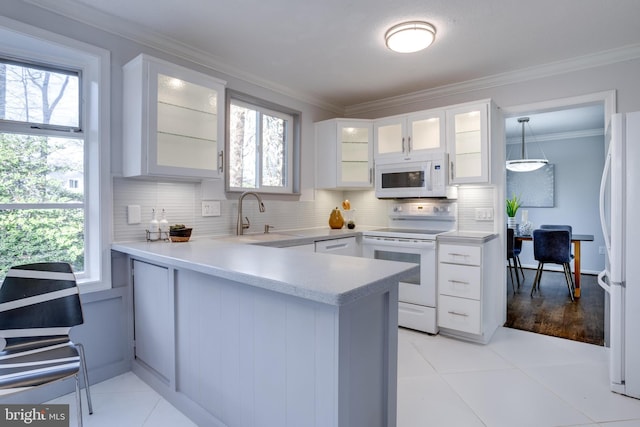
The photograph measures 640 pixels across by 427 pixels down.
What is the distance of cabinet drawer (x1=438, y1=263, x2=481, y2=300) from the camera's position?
280cm

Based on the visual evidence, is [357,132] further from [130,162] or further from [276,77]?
[130,162]

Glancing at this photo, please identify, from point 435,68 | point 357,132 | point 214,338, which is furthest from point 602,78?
point 214,338

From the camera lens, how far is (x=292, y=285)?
1.09 metres

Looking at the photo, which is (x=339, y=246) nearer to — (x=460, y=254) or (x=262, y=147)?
(x=460, y=254)

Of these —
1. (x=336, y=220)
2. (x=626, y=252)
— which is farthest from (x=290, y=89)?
(x=626, y=252)

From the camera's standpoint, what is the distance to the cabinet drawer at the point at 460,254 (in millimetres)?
2801

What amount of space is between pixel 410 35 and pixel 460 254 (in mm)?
1769

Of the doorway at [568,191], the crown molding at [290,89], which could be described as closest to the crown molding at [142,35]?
the crown molding at [290,89]

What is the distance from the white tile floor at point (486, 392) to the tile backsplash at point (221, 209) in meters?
1.04

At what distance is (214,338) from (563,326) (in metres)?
3.30

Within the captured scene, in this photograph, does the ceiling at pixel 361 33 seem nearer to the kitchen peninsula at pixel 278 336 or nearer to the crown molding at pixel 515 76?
the crown molding at pixel 515 76

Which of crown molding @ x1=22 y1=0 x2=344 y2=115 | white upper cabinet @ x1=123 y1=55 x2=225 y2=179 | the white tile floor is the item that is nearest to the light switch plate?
white upper cabinet @ x1=123 y1=55 x2=225 y2=179

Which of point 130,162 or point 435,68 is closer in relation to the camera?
point 130,162

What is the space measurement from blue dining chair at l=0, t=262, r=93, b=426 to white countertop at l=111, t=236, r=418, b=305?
428mm
